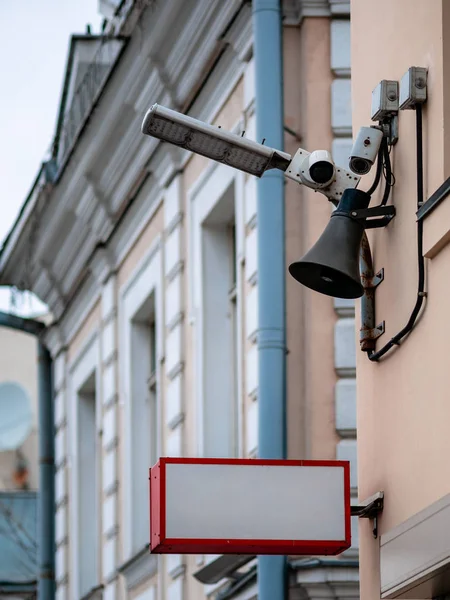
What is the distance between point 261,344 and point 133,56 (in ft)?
15.0

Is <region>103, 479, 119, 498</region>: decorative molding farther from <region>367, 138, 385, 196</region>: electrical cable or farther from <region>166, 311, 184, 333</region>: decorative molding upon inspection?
<region>367, 138, 385, 196</region>: electrical cable

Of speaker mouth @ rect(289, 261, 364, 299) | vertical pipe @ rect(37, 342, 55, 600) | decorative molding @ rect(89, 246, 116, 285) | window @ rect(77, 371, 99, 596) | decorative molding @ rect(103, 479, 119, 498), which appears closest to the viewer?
speaker mouth @ rect(289, 261, 364, 299)

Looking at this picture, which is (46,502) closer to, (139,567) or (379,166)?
(139,567)

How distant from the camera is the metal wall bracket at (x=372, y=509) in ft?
28.1

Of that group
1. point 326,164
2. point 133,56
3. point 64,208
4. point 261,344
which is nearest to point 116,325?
point 64,208

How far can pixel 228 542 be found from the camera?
27.7 feet

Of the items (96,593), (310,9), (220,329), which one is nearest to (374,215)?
(310,9)

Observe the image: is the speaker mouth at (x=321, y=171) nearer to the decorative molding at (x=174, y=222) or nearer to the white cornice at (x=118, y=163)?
the white cornice at (x=118, y=163)

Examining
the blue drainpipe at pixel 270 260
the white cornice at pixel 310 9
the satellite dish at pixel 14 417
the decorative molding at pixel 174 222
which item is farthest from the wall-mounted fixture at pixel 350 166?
the satellite dish at pixel 14 417

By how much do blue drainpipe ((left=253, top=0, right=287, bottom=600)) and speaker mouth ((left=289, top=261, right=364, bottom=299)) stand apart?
462 centimetres

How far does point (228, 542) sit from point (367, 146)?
1.93m

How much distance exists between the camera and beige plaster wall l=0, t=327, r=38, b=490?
1423 inches

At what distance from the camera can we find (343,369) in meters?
13.2

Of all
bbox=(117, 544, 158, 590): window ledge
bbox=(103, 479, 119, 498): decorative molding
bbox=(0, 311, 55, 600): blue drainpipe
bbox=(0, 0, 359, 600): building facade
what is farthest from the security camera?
bbox=(0, 311, 55, 600): blue drainpipe
